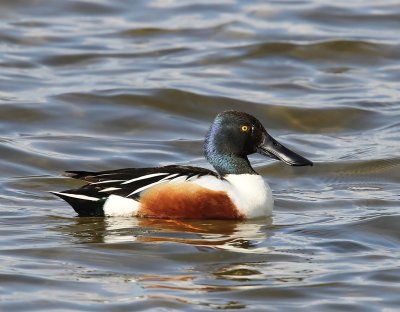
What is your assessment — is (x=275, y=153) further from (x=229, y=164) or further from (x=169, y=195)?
(x=169, y=195)

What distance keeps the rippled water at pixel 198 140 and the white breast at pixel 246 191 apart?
136 mm

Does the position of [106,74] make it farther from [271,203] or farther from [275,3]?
[271,203]

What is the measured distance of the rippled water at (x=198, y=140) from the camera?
7.94 m

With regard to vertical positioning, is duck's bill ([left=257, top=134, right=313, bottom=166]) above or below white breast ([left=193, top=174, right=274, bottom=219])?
above

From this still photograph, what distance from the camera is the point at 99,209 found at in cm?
974

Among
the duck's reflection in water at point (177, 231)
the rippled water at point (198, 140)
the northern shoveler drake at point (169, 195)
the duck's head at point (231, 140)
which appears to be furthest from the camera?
the duck's head at point (231, 140)

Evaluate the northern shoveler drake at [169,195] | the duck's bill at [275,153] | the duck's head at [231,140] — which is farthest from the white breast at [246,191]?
the duck's bill at [275,153]

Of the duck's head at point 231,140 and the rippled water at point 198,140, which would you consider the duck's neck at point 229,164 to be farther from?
the rippled water at point 198,140

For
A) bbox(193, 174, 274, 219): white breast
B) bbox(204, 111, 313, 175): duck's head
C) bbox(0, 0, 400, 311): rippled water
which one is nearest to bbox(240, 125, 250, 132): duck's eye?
bbox(204, 111, 313, 175): duck's head

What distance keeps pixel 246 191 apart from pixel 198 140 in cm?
290

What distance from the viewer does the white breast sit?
32.0 feet

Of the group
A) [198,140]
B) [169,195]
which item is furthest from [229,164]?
[198,140]

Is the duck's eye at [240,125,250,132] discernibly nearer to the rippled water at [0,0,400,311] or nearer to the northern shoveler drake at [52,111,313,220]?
the northern shoveler drake at [52,111,313,220]

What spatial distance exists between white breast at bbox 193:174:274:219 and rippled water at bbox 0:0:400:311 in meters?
0.14
